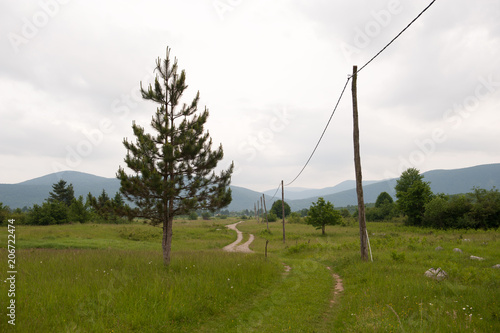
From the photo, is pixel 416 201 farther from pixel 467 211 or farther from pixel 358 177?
pixel 358 177

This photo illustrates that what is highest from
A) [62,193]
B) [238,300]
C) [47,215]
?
[62,193]

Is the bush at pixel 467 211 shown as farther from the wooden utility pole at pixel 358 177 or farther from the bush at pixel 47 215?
the bush at pixel 47 215

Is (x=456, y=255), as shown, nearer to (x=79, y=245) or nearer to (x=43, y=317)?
(x=43, y=317)

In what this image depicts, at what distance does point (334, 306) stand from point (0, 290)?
10.4 m

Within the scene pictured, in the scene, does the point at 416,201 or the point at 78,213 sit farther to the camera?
the point at 78,213

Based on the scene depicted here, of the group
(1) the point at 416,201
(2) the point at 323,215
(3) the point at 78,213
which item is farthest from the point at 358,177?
(3) the point at 78,213

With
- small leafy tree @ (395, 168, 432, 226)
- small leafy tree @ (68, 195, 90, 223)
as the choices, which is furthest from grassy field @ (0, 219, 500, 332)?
small leafy tree @ (68, 195, 90, 223)

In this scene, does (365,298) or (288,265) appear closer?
(365,298)

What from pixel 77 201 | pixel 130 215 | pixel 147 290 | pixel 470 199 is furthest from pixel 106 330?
pixel 77 201

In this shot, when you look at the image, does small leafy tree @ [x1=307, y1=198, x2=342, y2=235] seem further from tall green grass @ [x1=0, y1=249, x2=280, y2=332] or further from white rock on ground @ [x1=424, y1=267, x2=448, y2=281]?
tall green grass @ [x1=0, y1=249, x2=280, y2=332]

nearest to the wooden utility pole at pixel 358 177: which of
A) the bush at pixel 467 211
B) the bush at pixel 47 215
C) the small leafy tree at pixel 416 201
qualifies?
the bush at pixel 467 211

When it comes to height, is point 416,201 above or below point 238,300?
above

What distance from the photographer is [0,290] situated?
23.4 feet

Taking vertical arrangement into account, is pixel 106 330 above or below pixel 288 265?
above
